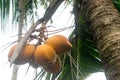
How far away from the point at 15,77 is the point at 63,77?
1.35 m

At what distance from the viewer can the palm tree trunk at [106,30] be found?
4.82 ft

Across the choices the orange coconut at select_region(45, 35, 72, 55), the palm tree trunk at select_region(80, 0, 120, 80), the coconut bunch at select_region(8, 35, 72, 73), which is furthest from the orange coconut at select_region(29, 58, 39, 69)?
the palm tree trunk at select_region(80, 0, 120, 80)

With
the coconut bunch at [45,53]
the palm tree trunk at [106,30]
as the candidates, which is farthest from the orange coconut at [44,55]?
the palm tree trunk at [106,30]

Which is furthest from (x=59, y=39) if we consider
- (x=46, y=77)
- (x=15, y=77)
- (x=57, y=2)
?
(x=46, y=77)

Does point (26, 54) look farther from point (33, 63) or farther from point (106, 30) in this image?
point (106, 30)

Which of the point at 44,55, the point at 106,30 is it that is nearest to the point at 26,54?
the point at 44,55

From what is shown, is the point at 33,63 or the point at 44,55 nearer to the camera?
the point at 44,55

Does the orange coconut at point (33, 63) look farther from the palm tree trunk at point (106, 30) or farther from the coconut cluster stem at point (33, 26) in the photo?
the palm tree trunk at point (106, 30)

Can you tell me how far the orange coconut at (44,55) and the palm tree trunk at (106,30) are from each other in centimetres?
24

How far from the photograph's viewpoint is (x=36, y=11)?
3797 millimetres

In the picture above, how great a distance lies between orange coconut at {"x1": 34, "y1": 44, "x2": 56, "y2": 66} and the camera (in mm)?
1695

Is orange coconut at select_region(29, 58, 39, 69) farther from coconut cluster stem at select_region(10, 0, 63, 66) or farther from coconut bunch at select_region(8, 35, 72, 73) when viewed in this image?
coconut cluster stem at select_region(10, 0, 63, 66)

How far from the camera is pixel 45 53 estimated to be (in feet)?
5.57

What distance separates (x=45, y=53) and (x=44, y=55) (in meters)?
0.01
